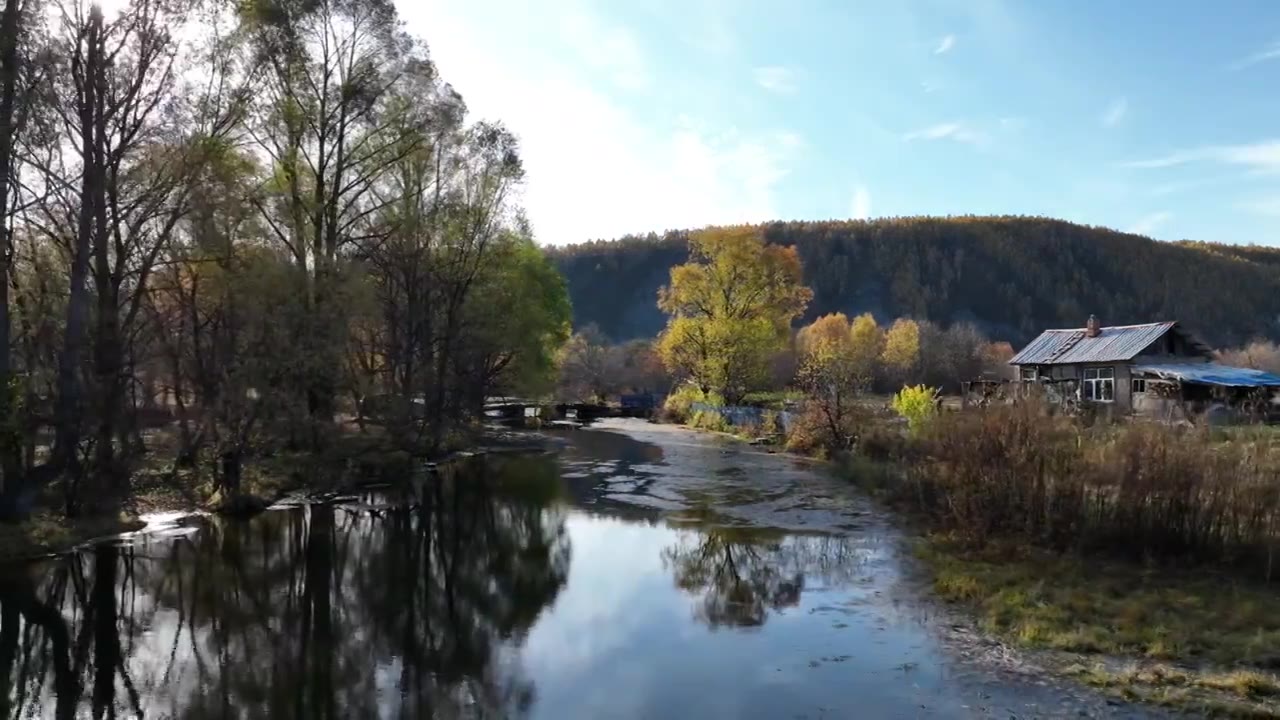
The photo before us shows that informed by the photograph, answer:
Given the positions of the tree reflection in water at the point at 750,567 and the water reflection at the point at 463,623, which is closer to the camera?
the water reflection at the point at 463,623

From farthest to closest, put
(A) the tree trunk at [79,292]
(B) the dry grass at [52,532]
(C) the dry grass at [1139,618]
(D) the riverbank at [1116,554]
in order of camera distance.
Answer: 1. (A) the tree trunk at [79,292]
2. (B) the dry grass at [52,532]
3. (D) the riverbank at [1116,554]
4. (C) the dry grass at [1139,618]

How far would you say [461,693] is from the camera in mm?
9320

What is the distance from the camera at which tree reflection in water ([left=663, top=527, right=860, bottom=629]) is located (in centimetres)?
1283

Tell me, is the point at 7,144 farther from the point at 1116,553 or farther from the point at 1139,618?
the point at 1116,553

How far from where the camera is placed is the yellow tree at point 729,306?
48031 millimetres

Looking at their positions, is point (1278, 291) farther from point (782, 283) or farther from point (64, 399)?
point (64, 399)

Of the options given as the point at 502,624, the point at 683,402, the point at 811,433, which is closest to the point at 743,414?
the point at 683,402

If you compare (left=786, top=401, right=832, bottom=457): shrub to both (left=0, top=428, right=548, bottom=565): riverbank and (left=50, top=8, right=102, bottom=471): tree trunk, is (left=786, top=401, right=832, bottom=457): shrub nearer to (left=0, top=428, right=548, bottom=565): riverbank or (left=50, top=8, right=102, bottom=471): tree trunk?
(left=0, top=428, right=548, bottom=565): riverbank

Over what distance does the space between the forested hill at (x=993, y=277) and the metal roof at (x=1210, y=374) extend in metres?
97.8

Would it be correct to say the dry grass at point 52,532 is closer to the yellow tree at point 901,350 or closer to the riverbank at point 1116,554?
the riverbank at point 1116,554

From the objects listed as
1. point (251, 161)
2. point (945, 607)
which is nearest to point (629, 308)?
point (251, 161)

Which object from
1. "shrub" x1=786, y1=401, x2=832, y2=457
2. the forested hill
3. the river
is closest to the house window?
"shrub" x1=786, y1=401, x2=832, y2=457

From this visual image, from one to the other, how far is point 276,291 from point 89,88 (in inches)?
237

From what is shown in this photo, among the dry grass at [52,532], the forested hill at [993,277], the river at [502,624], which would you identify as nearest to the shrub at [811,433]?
the river at [502,624]
